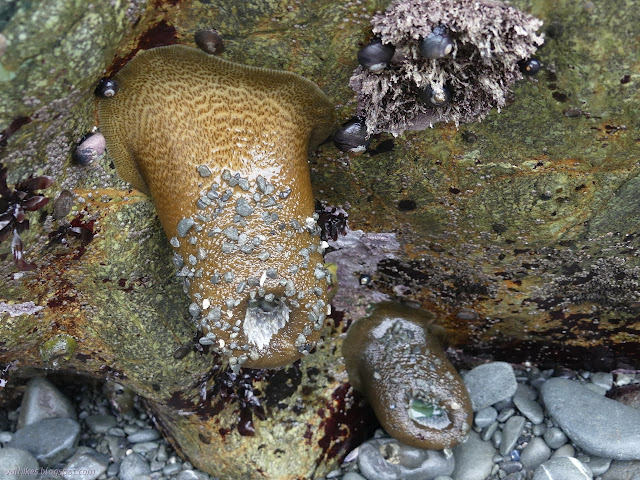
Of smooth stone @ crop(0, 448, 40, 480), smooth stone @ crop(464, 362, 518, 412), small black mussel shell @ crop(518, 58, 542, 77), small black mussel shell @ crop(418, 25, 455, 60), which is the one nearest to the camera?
small black mussel shell @ crop(418, 25, 455, 60)

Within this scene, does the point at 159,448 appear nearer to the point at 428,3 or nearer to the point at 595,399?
the point at 595,399

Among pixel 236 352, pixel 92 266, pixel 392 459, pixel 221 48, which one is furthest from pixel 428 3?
pixel 392 459

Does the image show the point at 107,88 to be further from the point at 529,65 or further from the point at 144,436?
the point at 144,436

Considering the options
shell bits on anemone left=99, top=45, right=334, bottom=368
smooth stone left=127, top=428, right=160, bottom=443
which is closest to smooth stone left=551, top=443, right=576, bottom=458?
shell bits on anemone left=99, top=45, right=334, bottom=368

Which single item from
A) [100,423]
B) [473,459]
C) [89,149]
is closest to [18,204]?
[89,149]

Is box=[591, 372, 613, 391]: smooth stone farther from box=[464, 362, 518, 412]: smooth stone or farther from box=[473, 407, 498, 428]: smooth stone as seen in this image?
box=[473, 407, 498, 428]: smooth stone

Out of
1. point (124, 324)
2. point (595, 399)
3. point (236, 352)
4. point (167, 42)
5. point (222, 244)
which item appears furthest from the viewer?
point (595, 399)
